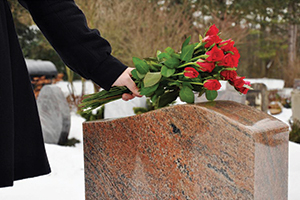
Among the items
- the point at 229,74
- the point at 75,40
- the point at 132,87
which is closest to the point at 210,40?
the point at 229,74

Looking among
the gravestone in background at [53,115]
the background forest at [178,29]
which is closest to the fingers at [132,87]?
the gravestone in background at [53,115]

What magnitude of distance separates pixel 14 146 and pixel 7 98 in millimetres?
206

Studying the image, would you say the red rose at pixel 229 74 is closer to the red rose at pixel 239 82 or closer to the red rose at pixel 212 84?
the red rose at pixel 239 82

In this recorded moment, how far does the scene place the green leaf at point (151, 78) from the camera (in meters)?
1.52

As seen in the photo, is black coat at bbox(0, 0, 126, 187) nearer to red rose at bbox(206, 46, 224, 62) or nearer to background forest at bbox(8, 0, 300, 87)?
red rose at bbox(206, 46, 224, 62)

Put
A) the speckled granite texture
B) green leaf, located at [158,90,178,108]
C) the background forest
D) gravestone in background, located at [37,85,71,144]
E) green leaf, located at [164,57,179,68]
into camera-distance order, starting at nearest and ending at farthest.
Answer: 1. the speckled granite texture
2. green leaf, located at [164,57,179,68]
3. green leaf, located at [158,90,178,108]
4. gravestone in background, located at [37,85,71,144]
5. the background forest

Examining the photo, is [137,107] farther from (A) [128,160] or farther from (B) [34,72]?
(B) [34,72]

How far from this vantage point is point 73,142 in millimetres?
5941

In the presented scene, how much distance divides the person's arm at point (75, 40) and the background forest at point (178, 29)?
8678mm

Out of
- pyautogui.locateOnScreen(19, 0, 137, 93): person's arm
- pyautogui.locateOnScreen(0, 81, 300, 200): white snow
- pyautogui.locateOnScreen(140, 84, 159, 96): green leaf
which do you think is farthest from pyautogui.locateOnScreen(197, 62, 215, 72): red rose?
pyautogui.locateOnScreen(0, 81, 300, 200): white snow

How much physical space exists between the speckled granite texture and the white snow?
3.76ft

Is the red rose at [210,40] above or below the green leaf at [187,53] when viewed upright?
above

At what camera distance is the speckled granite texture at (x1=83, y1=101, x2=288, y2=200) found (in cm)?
134

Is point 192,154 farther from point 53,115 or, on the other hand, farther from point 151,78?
point 53,115
